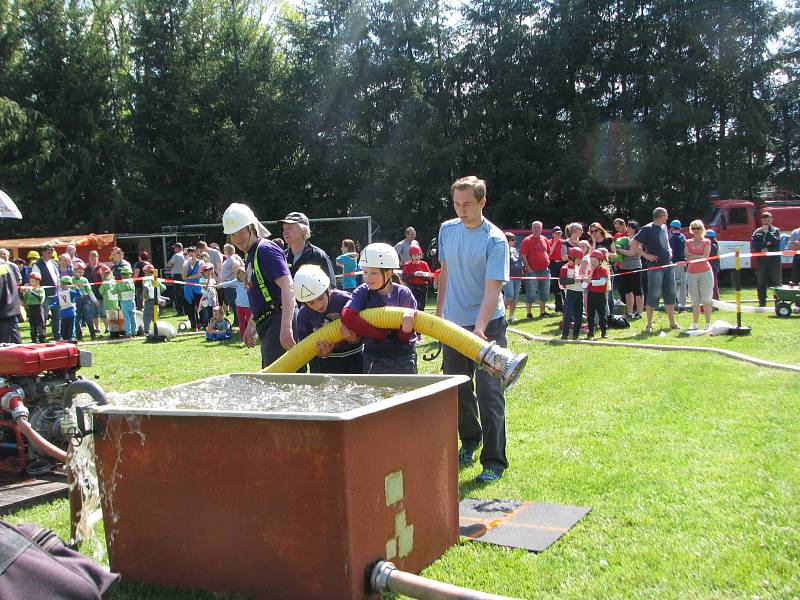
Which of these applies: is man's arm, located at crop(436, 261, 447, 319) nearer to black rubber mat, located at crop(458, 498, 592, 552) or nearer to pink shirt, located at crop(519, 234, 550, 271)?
black rubber mat, located at crop(458, 498, 592, 552)

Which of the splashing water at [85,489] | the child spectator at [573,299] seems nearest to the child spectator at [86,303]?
the child spectator at [573,299]

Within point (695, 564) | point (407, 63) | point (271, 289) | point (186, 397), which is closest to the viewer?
point (695, 564)

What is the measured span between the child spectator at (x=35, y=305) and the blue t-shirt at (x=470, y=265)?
11.9 meters

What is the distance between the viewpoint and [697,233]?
12.7 meters

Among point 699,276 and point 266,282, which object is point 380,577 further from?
point 699,276

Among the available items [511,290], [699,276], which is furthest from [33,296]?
[699,276]

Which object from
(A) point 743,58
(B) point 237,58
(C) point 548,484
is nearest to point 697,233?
(C) point 548,484

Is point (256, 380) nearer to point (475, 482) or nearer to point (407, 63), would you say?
point (475, 482)

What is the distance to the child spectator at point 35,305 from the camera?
48.3ft

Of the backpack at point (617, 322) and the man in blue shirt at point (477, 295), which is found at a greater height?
the man in blue shirt at point (477, 295)

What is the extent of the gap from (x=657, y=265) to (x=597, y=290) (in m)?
1.55

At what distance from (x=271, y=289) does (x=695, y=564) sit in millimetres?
3328

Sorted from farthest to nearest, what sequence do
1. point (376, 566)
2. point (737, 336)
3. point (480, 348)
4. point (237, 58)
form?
point (237, 58), point (737, 336), point (480, 348), point (376, 566)

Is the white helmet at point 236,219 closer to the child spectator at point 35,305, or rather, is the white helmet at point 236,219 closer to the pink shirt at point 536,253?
the pink shirt at point 536,253
